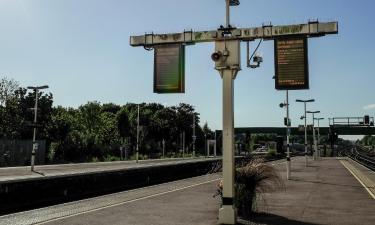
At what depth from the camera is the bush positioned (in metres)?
13.7

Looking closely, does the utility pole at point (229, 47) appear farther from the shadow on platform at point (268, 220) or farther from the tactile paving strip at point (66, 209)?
the tactile paving strip at point (66, 209)

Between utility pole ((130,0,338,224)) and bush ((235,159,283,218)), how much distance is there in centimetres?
145

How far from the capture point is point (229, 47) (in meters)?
12.8

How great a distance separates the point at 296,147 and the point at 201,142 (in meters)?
38.8

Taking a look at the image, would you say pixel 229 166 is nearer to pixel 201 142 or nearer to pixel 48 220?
pixel 48 220

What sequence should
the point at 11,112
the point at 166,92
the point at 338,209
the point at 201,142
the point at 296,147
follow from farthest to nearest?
the point at 296,147 < the point at 201,142 < the point at 11,112 < the point at 338,209 < the point at 166,92

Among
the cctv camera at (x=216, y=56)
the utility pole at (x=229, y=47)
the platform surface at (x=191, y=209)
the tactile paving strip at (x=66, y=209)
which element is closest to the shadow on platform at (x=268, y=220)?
the platform surface at (x=191, y=209)

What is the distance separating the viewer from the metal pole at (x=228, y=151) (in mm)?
12078

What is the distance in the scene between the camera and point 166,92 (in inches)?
556

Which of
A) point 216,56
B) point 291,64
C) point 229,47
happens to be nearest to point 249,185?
point 291,64

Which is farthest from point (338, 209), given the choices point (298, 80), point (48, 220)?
point (48, 220)

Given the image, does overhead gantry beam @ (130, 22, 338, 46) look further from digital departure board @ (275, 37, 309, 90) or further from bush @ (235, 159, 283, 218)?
bush @ (235, 159, 283, 218)

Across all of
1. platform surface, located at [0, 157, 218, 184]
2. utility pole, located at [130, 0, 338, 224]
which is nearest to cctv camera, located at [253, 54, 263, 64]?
utility pole, located at [130, 0, 338, 224]

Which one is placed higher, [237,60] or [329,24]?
[329,24]
